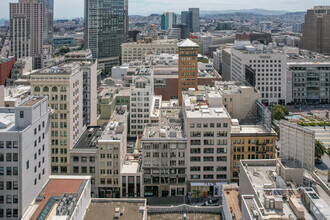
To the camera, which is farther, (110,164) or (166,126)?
(166,126)

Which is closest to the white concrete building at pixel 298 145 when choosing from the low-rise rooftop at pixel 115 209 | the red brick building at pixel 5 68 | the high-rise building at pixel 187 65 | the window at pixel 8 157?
the low-rise rooftop at pixel 115 209

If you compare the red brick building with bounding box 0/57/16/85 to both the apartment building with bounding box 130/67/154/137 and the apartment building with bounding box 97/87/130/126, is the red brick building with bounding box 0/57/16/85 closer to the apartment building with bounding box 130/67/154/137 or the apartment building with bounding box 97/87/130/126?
the apartment building with bounding box 97/87/130/126

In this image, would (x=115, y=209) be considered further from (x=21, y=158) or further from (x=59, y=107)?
(x=59, y=107)

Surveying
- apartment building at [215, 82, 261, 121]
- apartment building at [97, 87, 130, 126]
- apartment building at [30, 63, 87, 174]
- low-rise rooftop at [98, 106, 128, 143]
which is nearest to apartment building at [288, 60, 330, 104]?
apartment building at [97, 87, 130, 126]

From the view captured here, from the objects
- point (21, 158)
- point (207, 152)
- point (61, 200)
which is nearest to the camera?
point (21, 158)


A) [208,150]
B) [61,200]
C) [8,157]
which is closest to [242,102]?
[208,150]

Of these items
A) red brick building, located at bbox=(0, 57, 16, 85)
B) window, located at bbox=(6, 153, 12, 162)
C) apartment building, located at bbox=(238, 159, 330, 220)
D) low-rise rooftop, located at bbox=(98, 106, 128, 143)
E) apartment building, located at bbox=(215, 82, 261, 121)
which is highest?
red brick building, located at bbox=(0, 57, 16, 85)

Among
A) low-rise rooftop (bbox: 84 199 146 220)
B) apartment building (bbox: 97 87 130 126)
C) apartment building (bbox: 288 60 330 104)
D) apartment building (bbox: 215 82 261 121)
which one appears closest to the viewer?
low-rise rooftop (bbox: 84 199 146 220)
